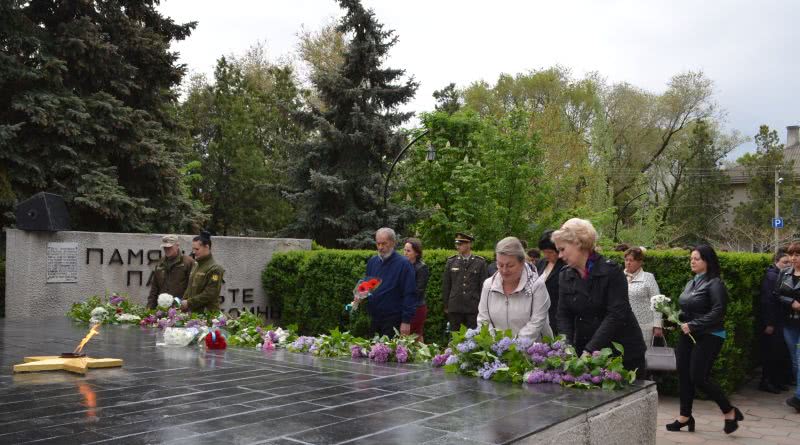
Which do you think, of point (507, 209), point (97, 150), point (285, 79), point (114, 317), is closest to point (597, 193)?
point (507, 209)

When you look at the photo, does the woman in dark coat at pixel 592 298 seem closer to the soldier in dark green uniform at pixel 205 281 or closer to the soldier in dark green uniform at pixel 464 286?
the soldier in dark green uniform at pixel 464 286

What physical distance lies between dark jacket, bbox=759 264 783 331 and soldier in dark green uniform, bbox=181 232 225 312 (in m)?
7.04

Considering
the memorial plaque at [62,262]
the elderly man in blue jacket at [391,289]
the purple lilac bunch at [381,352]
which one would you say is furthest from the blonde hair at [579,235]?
the memorial plaque at [62,262]

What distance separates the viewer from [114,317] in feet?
32.8

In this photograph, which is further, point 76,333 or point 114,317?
point 114,317

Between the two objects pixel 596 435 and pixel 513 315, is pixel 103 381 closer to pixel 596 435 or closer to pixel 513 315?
pixel 513 315

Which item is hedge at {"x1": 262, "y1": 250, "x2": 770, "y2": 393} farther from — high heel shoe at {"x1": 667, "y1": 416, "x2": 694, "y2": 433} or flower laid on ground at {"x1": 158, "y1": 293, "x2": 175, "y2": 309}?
flower laid on ground at {"x1": 158, "y1": 293, "x2": 175, "y2": 309}

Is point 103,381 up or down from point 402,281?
down

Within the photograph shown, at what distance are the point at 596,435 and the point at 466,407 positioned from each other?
74cm

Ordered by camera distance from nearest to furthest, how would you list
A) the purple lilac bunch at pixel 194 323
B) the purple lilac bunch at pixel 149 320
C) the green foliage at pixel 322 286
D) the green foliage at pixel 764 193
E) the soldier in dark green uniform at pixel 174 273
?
the purple lilac bunch at pixel 194 323
the purple lilac bunch at pixel 149 320
the soldier in dark green uniform at pixel 174 273
the green foliage at pixel 322 286
the green foliage at pixel 764 193

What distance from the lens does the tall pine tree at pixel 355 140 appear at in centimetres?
2283

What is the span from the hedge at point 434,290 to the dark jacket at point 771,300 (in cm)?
15

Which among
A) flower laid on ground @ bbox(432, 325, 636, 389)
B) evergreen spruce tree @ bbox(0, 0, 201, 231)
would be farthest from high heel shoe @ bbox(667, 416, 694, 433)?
evergreen spruce tree @ bbox(0, 0, 201, 231)

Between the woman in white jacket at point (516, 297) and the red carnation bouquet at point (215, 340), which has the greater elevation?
the woman in white jacket at point (516, 297)
